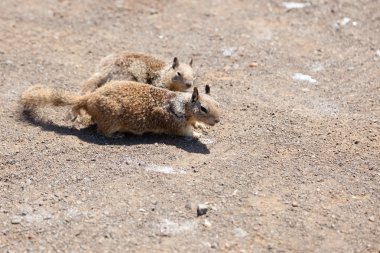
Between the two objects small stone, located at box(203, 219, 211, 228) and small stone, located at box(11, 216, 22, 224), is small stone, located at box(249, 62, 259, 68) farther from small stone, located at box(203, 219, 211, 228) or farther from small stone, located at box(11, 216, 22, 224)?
small stone, located at box(11, 216, 22, 224)

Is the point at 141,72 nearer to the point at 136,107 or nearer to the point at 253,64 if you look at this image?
the point at 136,107

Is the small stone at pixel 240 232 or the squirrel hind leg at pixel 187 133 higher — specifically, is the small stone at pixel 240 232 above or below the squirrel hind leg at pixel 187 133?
above

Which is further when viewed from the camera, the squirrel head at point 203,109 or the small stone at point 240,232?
the squirrel head at point 203,109

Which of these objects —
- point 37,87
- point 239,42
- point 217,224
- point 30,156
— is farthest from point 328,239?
point 239,42

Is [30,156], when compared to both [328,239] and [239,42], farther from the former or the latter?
[239,42]

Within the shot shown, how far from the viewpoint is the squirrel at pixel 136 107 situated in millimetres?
7844

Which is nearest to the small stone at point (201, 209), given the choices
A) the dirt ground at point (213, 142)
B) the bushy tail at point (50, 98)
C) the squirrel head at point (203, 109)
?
the dirt ground at point (213, 142)

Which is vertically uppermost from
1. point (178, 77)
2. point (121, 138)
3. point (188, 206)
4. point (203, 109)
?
point (203, 109)

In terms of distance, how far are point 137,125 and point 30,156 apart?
1.37 m

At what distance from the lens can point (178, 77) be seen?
9.08 meters

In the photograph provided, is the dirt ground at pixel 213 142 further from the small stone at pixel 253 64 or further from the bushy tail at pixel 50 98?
the bushy tail at pixel 50 98

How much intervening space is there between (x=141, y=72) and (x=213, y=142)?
1776 millimetres

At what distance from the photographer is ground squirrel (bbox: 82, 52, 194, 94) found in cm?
884

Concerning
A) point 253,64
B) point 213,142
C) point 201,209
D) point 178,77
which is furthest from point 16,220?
point 253,64
